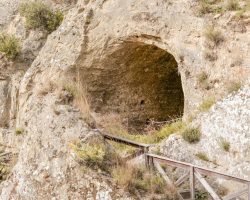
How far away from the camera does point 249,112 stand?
9141 mm

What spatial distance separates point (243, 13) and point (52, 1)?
8.53 metres

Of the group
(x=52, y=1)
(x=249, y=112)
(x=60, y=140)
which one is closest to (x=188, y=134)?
(x=249, y=112)

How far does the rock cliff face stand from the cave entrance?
33 millimetres

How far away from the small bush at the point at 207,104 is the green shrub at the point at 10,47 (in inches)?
314

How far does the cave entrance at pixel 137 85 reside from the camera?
1393cm

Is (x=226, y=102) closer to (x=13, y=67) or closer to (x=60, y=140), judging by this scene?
(x=60, y=140)

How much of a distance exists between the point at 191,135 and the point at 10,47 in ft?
27.6

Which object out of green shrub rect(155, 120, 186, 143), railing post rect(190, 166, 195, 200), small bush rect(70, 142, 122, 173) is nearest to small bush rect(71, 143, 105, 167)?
small bush rect(70, 142, 122, 173)

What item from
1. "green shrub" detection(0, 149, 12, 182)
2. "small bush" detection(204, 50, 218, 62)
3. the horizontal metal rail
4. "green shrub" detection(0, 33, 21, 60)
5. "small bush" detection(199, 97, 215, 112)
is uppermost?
"green shrub" detection(0, 33, 21, 60)

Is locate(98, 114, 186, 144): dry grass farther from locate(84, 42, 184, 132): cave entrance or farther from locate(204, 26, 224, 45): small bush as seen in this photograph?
locate(204, 26, 224, 45): small bush

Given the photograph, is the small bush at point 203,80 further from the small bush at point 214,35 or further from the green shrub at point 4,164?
the green shrub at point 4,164

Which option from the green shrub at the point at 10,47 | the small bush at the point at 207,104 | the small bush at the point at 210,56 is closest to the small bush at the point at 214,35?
the small bush at the point at 210,56

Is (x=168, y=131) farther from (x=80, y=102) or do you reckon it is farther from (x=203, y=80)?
(x=80, y=102)

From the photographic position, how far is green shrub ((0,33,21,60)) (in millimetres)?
15641
